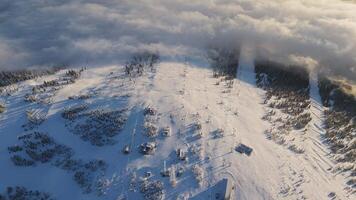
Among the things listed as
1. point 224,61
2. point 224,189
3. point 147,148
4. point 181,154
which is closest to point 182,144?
point 181,154

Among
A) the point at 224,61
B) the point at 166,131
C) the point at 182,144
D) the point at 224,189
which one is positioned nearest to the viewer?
the point at 224,189

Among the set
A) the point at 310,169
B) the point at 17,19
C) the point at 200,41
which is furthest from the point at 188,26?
the point at 310,169

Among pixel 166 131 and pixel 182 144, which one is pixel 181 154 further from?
pixel 166 131

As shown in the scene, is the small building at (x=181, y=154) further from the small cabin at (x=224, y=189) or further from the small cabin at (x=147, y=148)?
the small cabin at (x=224, y=189)

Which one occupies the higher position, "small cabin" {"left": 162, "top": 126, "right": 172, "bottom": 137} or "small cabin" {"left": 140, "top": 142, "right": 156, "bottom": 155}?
"small cabin" {"left": 162, "top": 126, "right": 172, "bottom": 137}

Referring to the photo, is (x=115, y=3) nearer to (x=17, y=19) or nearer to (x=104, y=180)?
(x=17, y=19)

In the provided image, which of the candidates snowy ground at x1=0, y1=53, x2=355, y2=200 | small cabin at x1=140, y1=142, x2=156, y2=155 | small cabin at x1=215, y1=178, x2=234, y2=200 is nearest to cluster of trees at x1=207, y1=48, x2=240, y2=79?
snowy ground at x1=0, y1=53, x2=355, y2=200

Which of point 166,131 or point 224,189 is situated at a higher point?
point 166,131

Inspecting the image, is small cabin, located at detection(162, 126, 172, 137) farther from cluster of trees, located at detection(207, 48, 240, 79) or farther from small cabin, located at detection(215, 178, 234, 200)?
cluster of trees, located at detection(207, 48, 240, 79)
